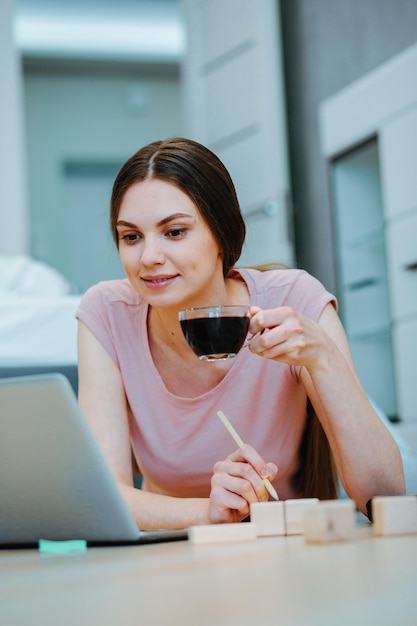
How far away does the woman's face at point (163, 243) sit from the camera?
4.94 ft

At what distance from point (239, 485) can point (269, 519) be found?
20cm

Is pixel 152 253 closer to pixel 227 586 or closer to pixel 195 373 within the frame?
pixel 195 373

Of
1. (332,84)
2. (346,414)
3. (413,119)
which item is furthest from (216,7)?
(346,414)

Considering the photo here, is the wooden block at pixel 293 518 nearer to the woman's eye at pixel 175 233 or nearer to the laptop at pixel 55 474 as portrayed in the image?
the laptop at pixel 55 474

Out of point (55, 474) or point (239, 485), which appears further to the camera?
point (239, 485)

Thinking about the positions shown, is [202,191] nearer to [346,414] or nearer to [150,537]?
[346,414]

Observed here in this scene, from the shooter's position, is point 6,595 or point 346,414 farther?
point 346,414

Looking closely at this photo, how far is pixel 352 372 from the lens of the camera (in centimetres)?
142

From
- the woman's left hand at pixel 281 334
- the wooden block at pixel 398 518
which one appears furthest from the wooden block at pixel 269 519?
the woman's left hand at pixel 281 334

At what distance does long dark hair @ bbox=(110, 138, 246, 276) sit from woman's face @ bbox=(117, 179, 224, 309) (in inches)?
0.6

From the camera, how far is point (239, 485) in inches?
44.4

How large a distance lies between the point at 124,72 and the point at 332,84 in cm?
368

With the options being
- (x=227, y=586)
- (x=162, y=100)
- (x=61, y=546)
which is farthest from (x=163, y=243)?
(x=162, y=100)

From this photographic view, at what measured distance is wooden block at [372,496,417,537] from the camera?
0.83 meters
